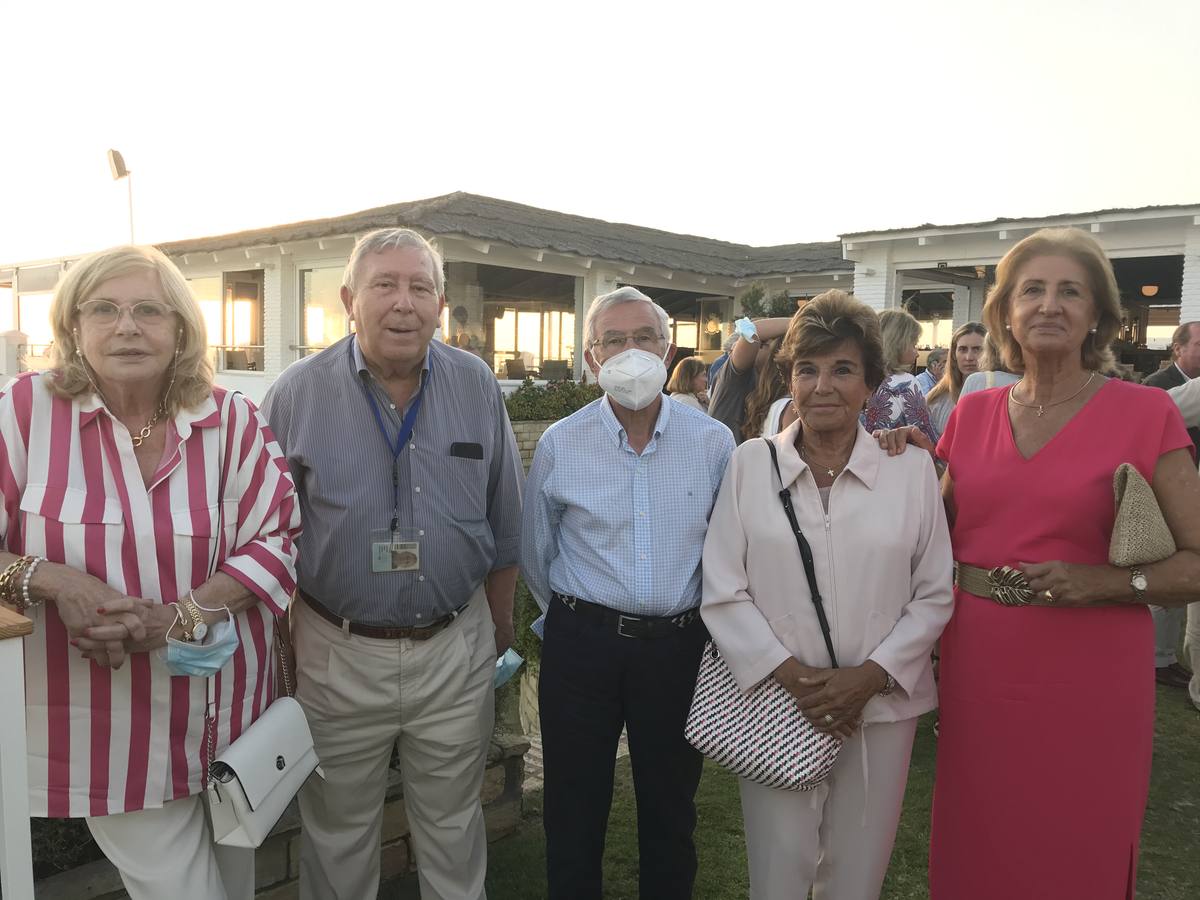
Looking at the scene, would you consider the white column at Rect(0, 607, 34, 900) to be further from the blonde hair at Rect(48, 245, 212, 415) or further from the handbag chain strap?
the handbag chain strap

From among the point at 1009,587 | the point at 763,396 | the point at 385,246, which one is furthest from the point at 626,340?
the point at 763,396

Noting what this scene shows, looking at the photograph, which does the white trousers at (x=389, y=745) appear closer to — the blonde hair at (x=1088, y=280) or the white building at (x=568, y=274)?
the blonde hair at (x=1088, y=280)

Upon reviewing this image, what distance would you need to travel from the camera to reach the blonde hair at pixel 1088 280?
8.22ft

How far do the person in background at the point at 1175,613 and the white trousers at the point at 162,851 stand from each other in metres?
6.16

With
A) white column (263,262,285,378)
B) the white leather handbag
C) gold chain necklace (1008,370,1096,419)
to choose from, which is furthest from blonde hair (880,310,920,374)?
white column (263,262,285,378)

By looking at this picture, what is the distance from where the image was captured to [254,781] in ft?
7.04

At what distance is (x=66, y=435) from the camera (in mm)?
2096

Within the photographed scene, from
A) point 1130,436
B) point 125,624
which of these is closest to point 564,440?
point 125,624

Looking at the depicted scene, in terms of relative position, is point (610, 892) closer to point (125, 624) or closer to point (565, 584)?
point (565, 584)

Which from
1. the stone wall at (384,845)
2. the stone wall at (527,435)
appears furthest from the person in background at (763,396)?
the stone wall at (527,435)

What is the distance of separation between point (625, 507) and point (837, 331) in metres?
0.83

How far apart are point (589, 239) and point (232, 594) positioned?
15.7 meters

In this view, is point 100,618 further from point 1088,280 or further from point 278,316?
point 278,316

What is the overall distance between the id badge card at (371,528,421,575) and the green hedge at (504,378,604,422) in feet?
34.7
